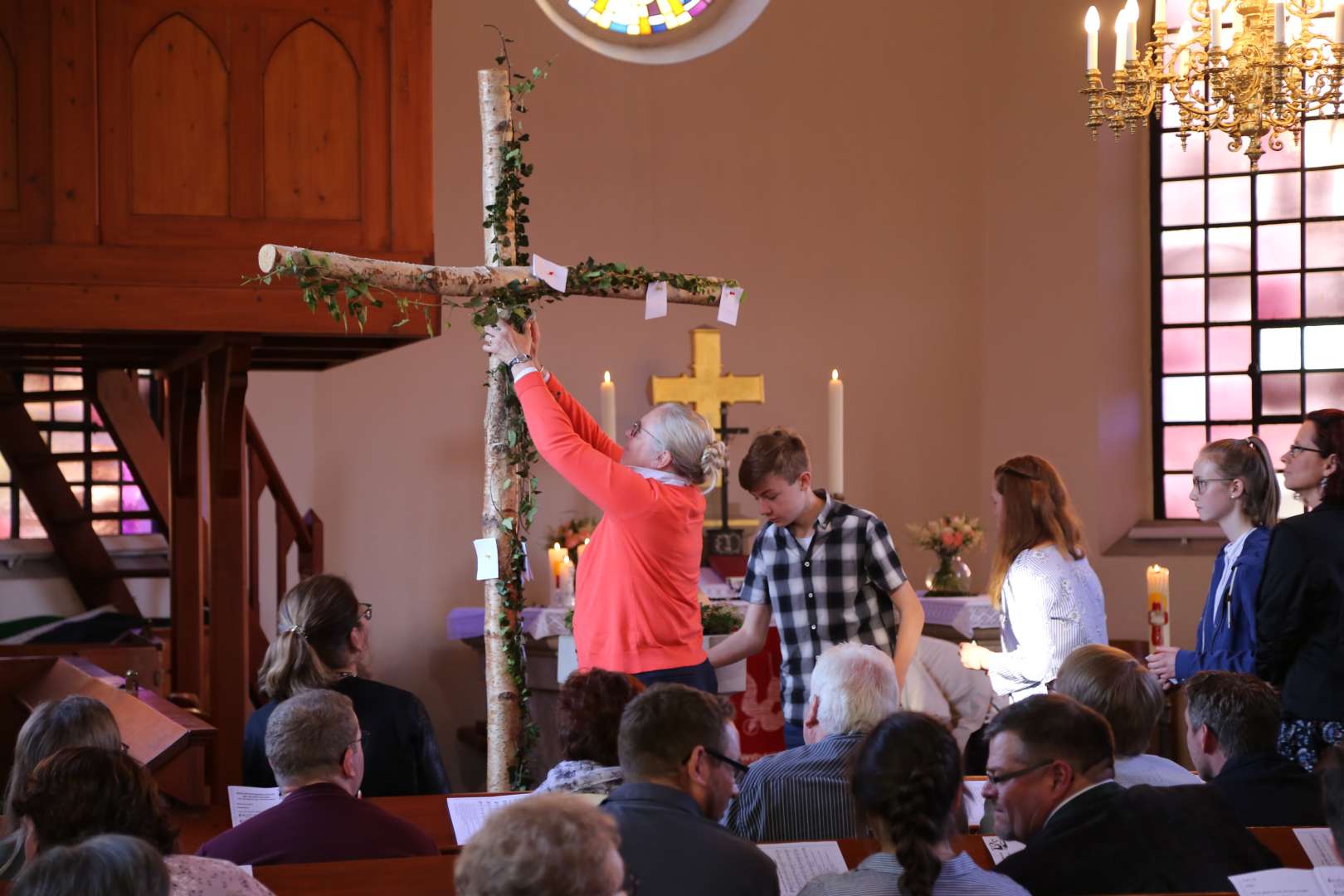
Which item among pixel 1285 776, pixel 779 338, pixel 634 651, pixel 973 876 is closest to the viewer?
pixel 973 876

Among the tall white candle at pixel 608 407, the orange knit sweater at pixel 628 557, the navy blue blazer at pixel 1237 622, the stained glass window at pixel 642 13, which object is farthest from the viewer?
the stained glass window at pixel 642 13

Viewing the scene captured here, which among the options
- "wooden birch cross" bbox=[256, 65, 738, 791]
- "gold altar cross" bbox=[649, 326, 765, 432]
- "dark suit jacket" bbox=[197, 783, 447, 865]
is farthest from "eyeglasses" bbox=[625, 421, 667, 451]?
"gold altar cross" bbox=[649, 326, 765, 432]

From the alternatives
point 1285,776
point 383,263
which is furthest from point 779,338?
point 1285,776

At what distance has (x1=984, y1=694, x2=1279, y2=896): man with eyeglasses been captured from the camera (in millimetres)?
2701

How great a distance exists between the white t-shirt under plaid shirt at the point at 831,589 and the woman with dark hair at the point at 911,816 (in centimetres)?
189

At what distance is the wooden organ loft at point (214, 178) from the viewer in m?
5.02

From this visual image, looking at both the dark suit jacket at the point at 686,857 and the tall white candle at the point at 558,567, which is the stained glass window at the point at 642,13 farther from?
the dark suit jacket at the point at 686,857

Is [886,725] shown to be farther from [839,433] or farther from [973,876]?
[839,433]

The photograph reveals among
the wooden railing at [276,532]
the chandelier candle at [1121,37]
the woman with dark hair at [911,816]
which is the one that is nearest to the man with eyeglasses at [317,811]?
the woman with dark hair at [911,816]

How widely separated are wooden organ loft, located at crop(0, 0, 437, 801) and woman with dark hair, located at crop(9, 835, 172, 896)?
335cm

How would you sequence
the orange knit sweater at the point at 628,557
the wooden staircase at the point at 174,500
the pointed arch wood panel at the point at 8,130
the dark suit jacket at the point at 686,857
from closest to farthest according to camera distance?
the dark suit jacket at the point at 686,857 < the orange knit sweater at the point at 628,557 < the pointed arch wood panel at the point at 8,130 < the wooden staircase at the point at 174,500

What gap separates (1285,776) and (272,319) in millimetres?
3501

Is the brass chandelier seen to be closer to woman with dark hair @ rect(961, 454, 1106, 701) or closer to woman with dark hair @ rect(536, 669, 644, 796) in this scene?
woman with dark hair @ rect(961, 454, 1106, 701)

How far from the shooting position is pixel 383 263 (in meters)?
4.01
